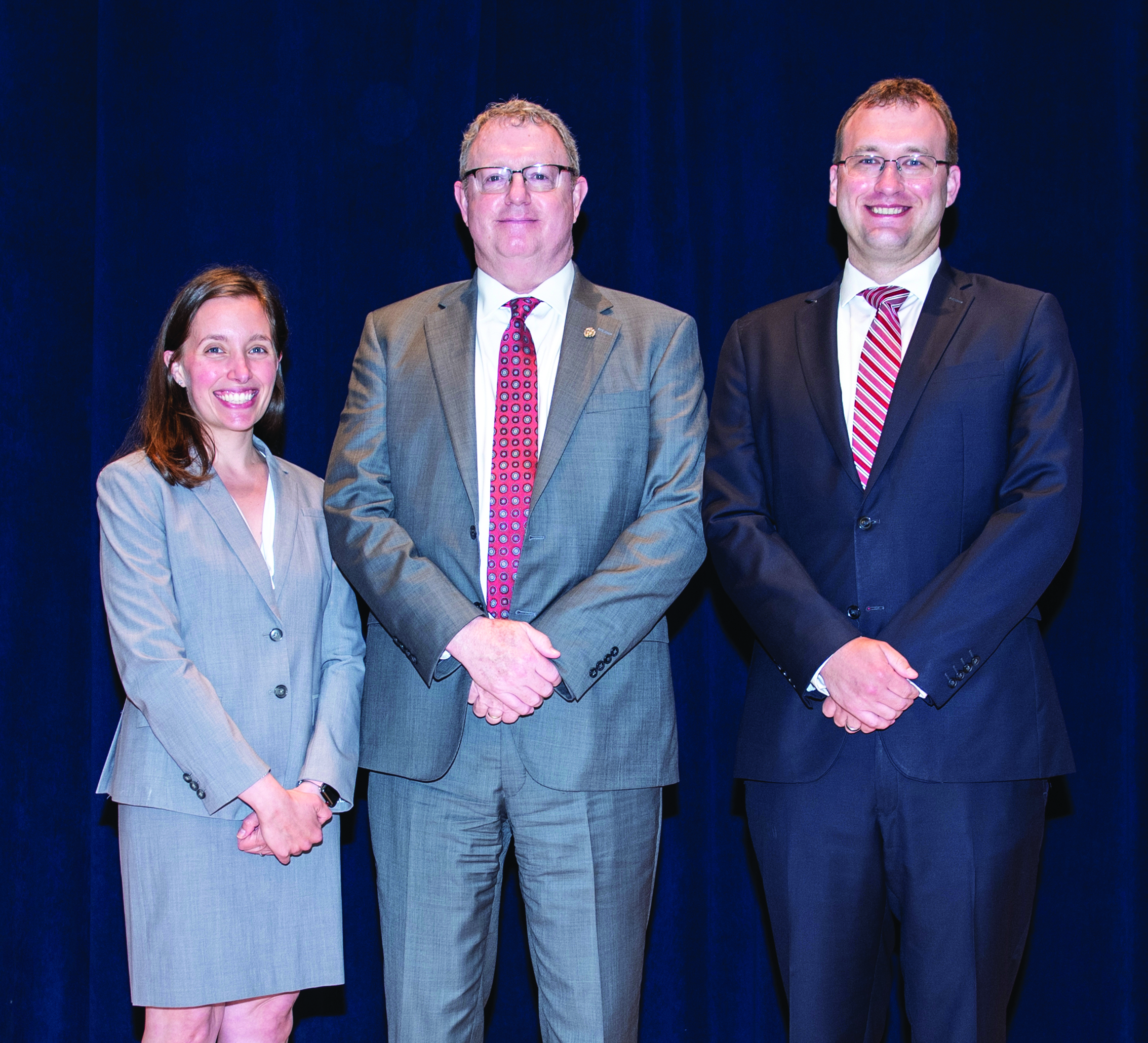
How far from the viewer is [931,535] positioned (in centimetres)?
210

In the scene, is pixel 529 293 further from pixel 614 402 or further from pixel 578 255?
pixel 578 255

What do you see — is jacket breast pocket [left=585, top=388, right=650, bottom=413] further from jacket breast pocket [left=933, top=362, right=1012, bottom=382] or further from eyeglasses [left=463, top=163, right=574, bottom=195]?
jacket breast pocket [left=933, top=362, right=1012, bottom=382]

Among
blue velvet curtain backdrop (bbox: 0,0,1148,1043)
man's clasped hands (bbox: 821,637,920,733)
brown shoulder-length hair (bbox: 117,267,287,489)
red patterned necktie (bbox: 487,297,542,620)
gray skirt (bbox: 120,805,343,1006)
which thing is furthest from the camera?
blue velvet curtain backdrop (bbox: 0,0,1148,1043)

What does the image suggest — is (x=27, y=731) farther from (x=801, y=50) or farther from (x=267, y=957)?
(x=801, y=50)

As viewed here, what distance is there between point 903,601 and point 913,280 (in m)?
0.64

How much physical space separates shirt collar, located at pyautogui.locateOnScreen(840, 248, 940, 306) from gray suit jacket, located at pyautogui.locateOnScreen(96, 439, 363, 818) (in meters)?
1.19

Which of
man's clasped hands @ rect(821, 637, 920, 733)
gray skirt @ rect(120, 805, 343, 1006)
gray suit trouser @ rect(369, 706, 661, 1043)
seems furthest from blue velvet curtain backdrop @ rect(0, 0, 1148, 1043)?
man's clasped hands @ rect(821, 637, 920, 733)

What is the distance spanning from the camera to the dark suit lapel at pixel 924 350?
2121mm

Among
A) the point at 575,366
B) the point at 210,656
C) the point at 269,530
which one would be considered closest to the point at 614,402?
the point at 575,366

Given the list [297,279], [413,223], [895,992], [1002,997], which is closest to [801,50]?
[413,223]

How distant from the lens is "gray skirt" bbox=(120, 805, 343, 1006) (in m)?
2.12

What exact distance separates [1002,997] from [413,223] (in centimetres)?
233

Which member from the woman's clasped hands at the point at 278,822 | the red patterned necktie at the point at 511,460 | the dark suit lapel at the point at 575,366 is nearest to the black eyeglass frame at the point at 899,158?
the dark suit lapel at the point at 575,366

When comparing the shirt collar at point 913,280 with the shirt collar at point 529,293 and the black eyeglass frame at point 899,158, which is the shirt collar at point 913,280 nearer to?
the black eyeglass frame at point 899,158
